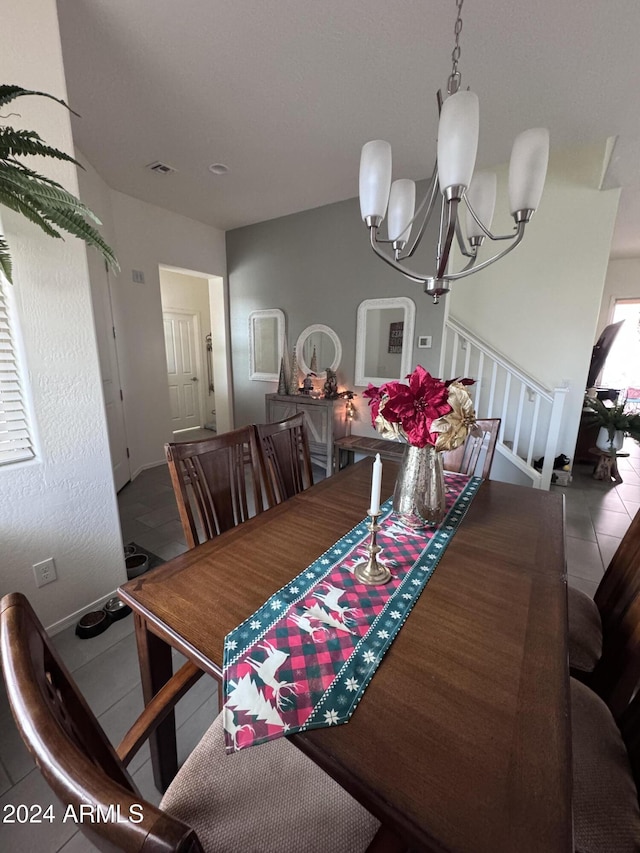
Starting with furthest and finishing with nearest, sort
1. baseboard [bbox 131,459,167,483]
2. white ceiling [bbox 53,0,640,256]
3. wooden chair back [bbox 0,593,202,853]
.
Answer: baseboard [bbox 131,459,167,483]
white ceiling [bbox 53,0,640,256]
wooden chair back [bbox 0,593,202,853]

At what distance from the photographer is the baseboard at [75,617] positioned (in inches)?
65.2

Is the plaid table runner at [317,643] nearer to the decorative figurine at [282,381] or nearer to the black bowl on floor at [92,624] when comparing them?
the black bowl on floor at [92,624]

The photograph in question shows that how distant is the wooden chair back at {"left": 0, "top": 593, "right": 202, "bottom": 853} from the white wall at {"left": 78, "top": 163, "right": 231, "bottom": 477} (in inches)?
141

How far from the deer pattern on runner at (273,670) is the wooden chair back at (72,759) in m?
0.23

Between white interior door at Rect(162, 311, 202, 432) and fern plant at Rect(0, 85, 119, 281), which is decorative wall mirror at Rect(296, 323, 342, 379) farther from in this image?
fern plant at Rect(0, 85, 119, 281)

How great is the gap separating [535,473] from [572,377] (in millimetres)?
1146

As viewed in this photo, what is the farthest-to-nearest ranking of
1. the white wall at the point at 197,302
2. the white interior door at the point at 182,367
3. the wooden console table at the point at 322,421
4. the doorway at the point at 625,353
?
the doorway at the point at 625,353 < the white interior door at the point at 182,367 < the white wall at the point at 197,302 < the wooden console table at the point at 322,421

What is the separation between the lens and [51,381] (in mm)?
1537

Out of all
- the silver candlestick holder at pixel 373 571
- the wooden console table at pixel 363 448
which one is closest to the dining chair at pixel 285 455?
the silver candlestick holder at pixel 373 571

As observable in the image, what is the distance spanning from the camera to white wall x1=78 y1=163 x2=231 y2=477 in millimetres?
3445

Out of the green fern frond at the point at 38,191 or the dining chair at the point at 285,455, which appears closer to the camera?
the green fern frond at the point at 38,191

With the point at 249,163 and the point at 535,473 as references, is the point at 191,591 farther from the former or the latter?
the point at 249,163

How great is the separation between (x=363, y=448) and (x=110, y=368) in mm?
2528

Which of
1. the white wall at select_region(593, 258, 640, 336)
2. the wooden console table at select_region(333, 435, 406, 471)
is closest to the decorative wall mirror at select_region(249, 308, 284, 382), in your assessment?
the wooden console table at select_region(333, 435, 406, 471)
